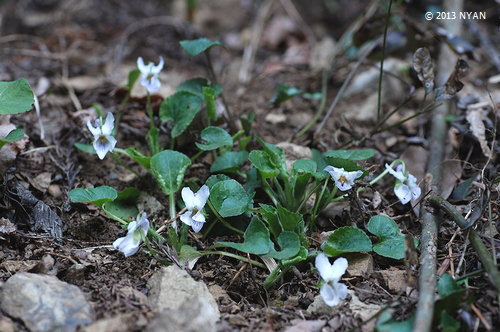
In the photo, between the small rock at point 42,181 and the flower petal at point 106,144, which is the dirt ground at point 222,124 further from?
the flower petal at point 106,144

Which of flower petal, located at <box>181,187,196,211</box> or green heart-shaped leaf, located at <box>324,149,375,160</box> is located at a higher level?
green heart-shaped leaf, located at <box>324,149,375,160</box>

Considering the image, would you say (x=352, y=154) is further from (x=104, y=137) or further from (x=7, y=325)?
(x=7, y=325)

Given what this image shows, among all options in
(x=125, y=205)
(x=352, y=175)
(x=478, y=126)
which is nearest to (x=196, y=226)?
(x=125, y=205)

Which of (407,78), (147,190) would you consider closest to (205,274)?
(147,190)

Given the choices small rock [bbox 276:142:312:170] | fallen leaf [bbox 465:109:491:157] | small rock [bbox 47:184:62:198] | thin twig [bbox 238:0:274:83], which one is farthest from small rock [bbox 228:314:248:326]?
thin twig [bbox 238:0:274:83]

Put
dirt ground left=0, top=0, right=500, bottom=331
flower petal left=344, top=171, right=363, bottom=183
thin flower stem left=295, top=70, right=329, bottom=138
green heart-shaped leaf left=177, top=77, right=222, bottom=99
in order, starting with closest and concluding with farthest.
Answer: dirt ground left=0, top=0, right=500, bottom=331, flower petal left=344, top=171, right=363, bottom=183, green heart-shaped leaf left=177, top=77, right=222, bottom=99, thin flower stem left=295, top=70, right=329, bottom=138

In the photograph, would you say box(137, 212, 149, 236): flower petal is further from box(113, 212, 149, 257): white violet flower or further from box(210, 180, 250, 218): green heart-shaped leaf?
box(210, 180, 250, 218): green heart-shaped leaf
